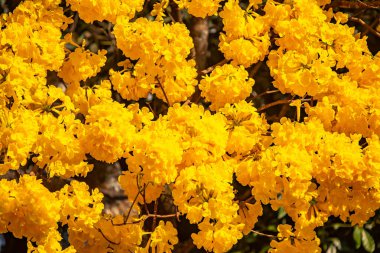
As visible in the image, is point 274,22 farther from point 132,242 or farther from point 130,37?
point 132,242

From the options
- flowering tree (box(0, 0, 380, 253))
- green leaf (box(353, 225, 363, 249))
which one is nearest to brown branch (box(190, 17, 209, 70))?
flowering tree (box(0, 0, 380, 253))

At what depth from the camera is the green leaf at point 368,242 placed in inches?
164

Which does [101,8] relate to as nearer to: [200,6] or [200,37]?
[200,6]

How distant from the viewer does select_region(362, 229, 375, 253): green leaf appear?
417 centimetres

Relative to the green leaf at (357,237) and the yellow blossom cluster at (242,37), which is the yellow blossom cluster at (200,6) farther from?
the green leaf at (357,237)

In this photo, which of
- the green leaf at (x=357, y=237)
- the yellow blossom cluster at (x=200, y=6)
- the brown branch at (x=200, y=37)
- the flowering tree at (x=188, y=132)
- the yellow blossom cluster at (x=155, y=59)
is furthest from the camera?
the green leaf at (x=357, y=237)

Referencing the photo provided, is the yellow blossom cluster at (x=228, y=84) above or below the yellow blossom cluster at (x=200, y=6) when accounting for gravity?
below

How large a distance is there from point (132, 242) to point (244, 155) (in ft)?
1.40

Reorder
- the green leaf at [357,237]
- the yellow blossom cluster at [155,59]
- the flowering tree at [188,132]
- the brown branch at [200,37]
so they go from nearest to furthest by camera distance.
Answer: the flowering tree at [188,132] → the yellow blossom cluster at [155,59] → the brown branch at [200,37] → the green leaf at [357,237]

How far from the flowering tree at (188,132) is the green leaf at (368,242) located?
1.54 metres

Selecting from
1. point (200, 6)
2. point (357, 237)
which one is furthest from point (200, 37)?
point (357, 237)

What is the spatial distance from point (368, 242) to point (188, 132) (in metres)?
1.93

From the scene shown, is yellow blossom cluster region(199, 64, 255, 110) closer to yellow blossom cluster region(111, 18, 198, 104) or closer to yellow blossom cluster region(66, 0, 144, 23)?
yellow blossom cluster region(111, 18, 198, 104)

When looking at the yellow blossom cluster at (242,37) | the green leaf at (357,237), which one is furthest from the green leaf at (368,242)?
the yellow blossom cluster at (242,37)
